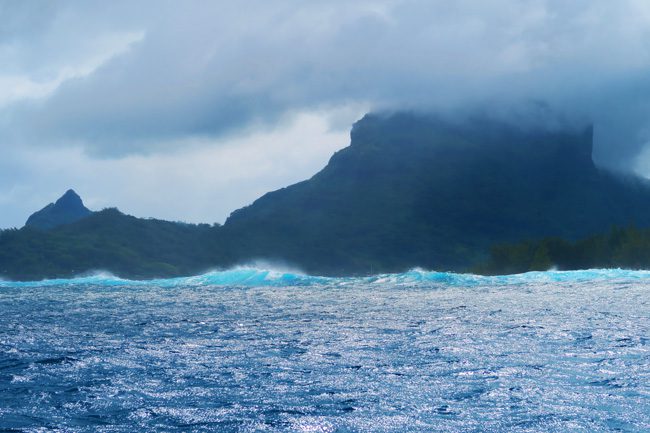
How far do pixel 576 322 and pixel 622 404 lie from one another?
73.3ft

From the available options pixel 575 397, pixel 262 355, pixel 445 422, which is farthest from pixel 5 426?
pixel 575 397

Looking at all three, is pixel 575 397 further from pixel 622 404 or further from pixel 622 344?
pixel 622 344

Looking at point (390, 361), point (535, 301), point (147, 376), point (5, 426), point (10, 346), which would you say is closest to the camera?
point (5, 426)

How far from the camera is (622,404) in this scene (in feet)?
61.7

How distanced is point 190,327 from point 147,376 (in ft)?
55.4

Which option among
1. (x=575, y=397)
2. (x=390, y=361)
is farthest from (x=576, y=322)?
(x=575, y=397)

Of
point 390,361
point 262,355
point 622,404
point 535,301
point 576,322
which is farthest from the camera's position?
point 535,301

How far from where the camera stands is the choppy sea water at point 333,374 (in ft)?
58.2

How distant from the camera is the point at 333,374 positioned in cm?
2397

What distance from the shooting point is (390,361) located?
26625 millimetres

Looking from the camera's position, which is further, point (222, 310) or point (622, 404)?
point (222, 310)

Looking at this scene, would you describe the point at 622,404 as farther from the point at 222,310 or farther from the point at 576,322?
the point at 222,310

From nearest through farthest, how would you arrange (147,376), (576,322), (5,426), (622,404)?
(5,426)
(622,404)
(147,376)
(576,322)

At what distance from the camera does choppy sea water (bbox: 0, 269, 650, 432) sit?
17734 millimetres
